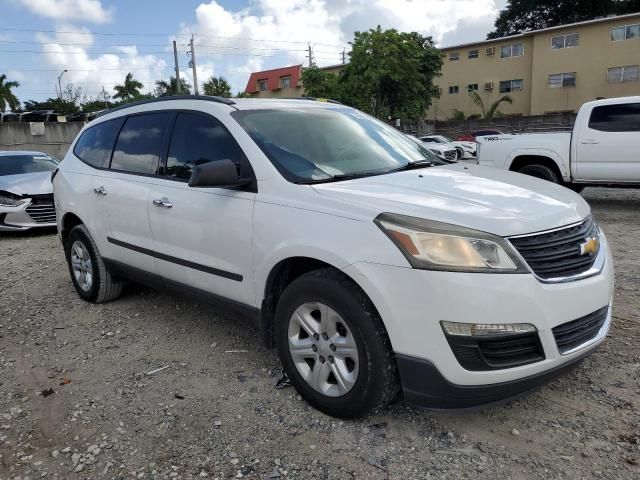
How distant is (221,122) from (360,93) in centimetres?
3180

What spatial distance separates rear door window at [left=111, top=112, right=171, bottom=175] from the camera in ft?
12.6

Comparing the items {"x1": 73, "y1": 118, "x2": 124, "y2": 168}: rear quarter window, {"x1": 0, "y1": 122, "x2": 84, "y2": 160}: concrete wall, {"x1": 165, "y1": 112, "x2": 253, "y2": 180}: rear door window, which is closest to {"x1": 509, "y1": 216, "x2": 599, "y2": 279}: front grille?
{"x1": 165, "y1": 112, "x2": 253, "y2": 180}: rear door window

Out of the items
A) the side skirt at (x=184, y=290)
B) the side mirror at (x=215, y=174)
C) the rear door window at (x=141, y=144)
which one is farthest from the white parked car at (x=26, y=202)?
the side mirror at (x=215, y=174)

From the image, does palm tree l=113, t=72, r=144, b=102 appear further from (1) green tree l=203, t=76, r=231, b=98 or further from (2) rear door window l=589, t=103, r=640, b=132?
(2) rear door window l=589, t=103, r=640, b=132

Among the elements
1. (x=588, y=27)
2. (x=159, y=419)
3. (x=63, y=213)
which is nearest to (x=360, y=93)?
(x=588, y=27)

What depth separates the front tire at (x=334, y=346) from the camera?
245 cm

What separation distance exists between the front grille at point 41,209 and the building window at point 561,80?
34.0 m

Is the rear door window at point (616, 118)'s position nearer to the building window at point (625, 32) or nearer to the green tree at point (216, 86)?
the building window at point (625, 32)

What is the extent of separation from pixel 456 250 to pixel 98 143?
361 centimetres

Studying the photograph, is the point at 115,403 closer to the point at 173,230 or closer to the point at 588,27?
the point at 173,230

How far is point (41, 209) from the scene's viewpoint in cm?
861

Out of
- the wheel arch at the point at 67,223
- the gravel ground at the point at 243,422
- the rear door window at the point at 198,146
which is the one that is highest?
the rear door window at the point at 198,146

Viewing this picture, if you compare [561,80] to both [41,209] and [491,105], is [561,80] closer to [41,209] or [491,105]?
[491,105]

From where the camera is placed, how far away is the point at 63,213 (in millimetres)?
4926
